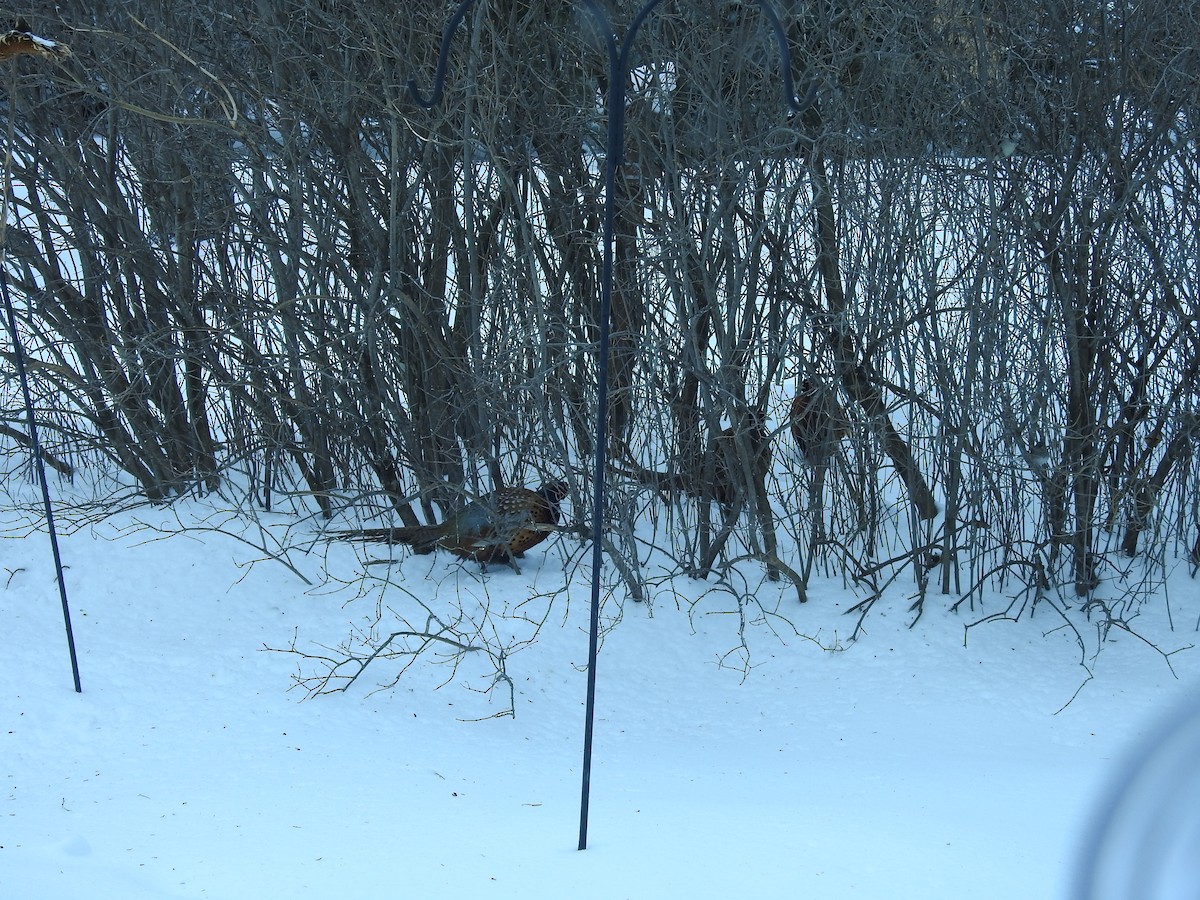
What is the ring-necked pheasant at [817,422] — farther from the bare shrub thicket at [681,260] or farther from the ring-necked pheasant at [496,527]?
the ring-necked pheasant at [496,527]

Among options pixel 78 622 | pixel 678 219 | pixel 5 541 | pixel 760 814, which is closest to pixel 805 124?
pixel 678 219

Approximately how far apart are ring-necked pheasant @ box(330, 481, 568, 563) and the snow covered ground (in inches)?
6.7

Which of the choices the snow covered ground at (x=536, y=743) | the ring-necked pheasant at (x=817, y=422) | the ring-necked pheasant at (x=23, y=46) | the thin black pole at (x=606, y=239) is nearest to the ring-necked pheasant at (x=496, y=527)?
the snow covered ground at (x=536, y=743)

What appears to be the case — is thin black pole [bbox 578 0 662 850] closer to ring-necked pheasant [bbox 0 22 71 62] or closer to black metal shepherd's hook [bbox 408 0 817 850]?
black metal shepherd's hook [bbox 408 0 817 850]

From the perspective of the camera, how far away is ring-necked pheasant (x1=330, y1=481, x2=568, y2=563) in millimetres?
A: 6258

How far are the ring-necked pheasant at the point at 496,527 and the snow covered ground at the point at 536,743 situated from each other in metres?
0.17

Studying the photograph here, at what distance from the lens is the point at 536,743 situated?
5.00m

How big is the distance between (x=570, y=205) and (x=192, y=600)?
3025 millimetres

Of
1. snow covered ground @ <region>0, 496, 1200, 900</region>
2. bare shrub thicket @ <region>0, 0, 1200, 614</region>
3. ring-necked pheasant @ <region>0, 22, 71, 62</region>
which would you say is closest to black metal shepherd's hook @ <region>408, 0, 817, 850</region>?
snow covered ground @ <region>0, 496, 1200, 900</region>

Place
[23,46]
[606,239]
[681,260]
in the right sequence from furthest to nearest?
[681,260] → [23,46] → [606,239]

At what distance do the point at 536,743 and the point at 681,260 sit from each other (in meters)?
2.52

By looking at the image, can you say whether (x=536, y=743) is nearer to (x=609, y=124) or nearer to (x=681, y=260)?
(x=681, y=260)

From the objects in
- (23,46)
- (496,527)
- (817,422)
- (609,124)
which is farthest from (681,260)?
(23,46)

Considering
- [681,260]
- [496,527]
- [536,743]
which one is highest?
[681,260]
